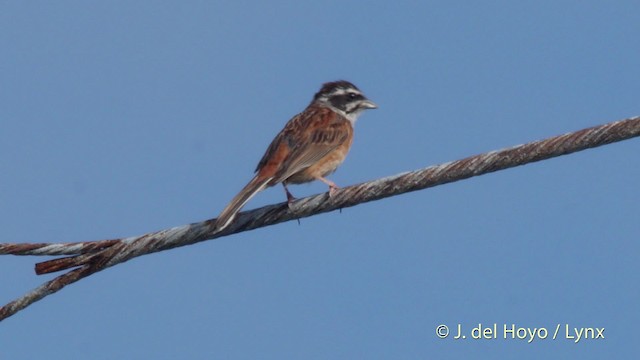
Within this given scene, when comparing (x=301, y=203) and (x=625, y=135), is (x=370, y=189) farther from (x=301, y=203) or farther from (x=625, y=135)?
(x=625, y=135)

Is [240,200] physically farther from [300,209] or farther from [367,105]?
[367,105]

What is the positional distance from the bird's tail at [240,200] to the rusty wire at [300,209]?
2.3 inches

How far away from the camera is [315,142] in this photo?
38.3 feet

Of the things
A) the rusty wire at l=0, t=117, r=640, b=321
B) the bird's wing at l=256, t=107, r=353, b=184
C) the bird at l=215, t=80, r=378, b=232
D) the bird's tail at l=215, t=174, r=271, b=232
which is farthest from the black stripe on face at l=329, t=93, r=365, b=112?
the rusty wire at l=0, t=117, r=640, b=321

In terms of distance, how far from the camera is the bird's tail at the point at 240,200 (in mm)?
8703

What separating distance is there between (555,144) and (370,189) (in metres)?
1.38

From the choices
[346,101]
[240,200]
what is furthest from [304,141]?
[240,200]

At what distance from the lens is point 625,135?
7.59 meters

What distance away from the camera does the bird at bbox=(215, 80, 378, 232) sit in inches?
424

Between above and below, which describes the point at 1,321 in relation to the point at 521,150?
below

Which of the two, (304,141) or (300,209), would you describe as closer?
(300,209)

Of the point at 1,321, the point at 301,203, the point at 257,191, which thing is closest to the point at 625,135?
the point at 301,203

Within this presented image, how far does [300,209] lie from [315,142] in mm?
2929

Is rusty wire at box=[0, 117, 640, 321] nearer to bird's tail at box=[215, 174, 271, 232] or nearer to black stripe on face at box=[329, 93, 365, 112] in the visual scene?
bird's tail at box=[215, 174, 271, 232]
